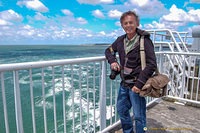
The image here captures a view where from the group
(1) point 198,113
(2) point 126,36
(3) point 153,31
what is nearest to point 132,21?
(2) point 126,36

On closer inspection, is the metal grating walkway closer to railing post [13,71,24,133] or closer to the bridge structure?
the bridge structure

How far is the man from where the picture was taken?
1693 mm

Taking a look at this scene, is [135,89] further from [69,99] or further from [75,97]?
[69,99]

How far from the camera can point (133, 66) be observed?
5.92ft

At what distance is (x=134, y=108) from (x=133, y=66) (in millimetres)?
531

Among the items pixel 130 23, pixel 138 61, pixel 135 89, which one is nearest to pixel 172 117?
pixel 135 89

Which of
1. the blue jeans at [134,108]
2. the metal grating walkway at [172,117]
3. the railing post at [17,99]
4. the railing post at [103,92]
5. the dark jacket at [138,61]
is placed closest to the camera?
the railing post at [17,99]

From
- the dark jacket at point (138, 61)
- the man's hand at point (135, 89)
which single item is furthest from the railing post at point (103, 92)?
the man's hand at point (135, 89)

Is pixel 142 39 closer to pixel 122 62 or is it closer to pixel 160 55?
pixel 122 62

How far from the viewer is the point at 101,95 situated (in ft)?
8.01

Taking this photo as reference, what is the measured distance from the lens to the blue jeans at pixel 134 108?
1.87 meters

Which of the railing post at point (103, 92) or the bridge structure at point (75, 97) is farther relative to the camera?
the railing post at point (103, 92)

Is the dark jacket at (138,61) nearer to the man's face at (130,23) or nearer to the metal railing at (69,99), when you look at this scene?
the man's face at (130,23)

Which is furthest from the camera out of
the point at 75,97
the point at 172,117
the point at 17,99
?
the point at 75,97
